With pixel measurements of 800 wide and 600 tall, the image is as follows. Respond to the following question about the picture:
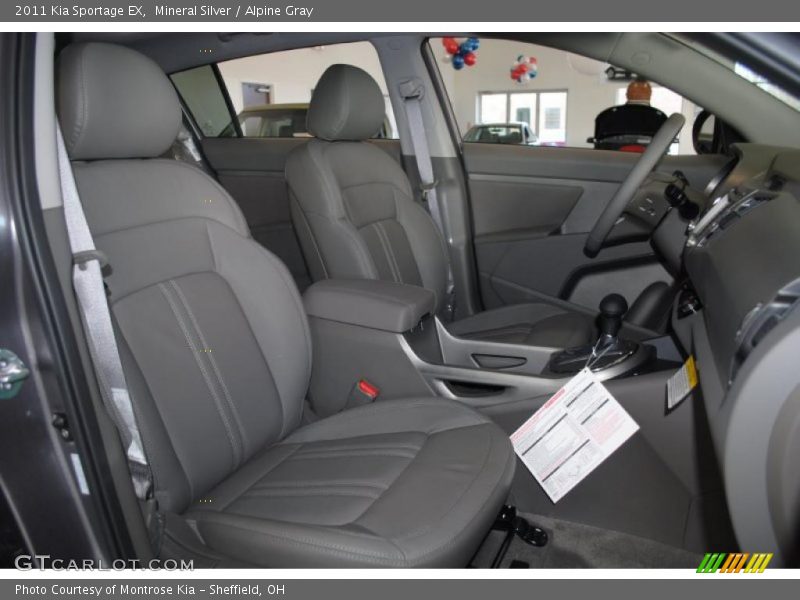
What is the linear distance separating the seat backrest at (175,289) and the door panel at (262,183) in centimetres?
144

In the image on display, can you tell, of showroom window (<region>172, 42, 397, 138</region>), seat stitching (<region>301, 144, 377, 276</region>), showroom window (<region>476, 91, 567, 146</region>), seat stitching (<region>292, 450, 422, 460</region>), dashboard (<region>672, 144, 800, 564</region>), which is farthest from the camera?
showroom window (<region>476, 91, 567, 146</region>)

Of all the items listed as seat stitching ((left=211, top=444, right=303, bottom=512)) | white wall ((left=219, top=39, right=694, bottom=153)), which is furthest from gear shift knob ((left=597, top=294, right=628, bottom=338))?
white wall ((left=219, top=39, right=694, bottom=153))

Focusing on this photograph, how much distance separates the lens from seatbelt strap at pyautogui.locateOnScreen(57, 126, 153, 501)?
42.4 inches

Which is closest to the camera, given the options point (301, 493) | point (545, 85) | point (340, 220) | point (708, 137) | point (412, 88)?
point (301, 493)

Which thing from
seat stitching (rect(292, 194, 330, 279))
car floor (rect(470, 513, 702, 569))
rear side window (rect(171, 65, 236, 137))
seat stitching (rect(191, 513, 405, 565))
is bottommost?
car floor (rect(470, 513, 702, 569))

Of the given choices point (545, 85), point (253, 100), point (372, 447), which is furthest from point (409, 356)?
point (545, 85)

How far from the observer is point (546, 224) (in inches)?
110

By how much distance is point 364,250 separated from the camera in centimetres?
209

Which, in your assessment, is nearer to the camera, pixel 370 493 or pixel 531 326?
pixel 370 493

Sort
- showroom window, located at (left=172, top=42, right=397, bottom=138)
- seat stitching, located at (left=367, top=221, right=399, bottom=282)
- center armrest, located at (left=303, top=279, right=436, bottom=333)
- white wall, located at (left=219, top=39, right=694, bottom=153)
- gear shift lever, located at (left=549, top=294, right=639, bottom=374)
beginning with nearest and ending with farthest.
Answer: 1. gear shift lever, located at (left=549, top=294, right=639, bottom=374)
2. center armrest, located at (left=303, top=279, right=436, bottom=333)
3. seat stitching, located at (left=367, top=221, right=399, bottom=282)
4. showroom window, located at (left=172, top=42, right=397, bottom=138)
5. white wall, located at (left=219, top=39, right=694, bottom=153)

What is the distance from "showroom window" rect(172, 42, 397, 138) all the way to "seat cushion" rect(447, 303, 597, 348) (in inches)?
35.9

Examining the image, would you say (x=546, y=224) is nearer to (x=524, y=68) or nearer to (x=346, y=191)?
(x=346, y=191)

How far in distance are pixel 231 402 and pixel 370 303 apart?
0.52 metres

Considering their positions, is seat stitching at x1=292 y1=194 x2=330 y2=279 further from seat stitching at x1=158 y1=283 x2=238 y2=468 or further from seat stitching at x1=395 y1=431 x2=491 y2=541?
seat stitching at x1=395 y1=431 x2=491 y2=541
